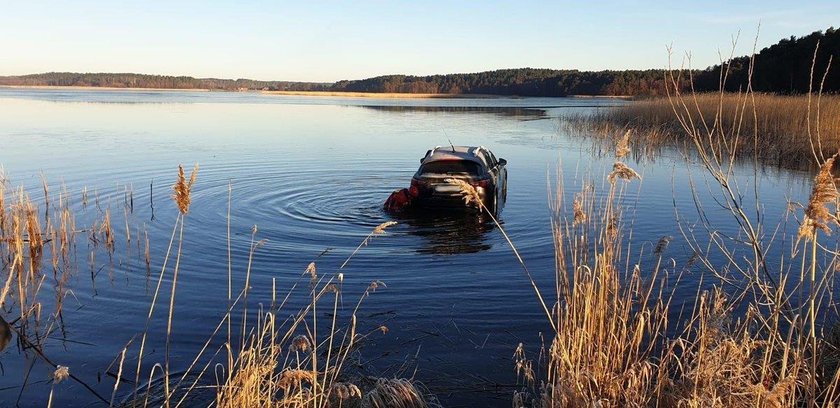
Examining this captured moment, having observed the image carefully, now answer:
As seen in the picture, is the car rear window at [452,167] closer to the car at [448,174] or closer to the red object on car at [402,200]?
the car at [448,174]

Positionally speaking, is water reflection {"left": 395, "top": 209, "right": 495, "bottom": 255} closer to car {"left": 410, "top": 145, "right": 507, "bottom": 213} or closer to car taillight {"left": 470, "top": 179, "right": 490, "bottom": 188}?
car {"left": 410, "top": 145, "right": 507, "bottom": 213}

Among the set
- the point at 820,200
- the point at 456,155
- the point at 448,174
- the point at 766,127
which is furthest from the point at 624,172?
the point at 766,127

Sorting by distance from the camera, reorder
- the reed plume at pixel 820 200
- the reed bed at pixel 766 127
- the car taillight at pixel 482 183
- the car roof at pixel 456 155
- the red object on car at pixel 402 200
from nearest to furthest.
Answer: the reed plume at pixel 820 200 → the car taillight at pixel 482 183 → the car roof at pixel 456 155 → the red object on car at pixel 402 200 → the reed bed at pixel 766 127

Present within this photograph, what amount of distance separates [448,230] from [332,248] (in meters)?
2.55

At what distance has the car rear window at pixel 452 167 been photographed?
43.1ft

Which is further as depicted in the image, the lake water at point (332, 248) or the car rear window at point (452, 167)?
the car rear window at point (452, 167)

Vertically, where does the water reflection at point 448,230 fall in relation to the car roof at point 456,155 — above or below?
below

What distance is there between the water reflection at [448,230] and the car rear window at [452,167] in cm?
99

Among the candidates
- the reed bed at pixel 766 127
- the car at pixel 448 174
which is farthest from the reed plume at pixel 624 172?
the reed bed at pixel 766 127

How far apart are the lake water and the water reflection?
7 centimetres

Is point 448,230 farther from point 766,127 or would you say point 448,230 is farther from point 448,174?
point 766,127

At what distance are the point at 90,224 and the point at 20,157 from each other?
10.9m

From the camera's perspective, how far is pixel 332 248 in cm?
1102

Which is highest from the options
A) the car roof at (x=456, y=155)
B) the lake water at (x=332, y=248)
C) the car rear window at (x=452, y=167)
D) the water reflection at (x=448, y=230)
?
the car roof at (x=456, y=155)
